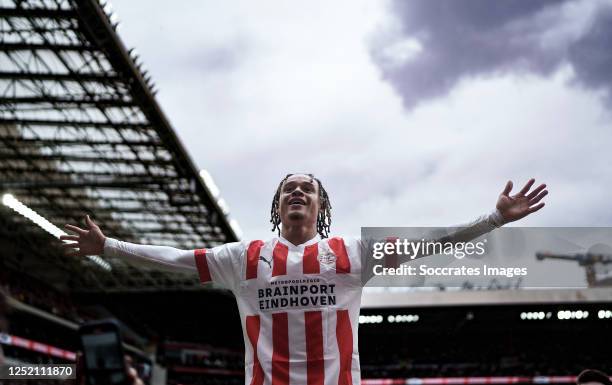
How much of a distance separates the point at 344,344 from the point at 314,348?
148mm

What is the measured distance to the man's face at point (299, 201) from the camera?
11.7 ft

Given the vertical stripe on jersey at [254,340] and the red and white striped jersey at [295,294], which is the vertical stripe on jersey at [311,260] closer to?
the red and white striped jersey at [295,294]

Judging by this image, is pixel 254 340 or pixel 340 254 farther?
pixel 340 254

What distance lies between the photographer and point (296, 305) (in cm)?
327

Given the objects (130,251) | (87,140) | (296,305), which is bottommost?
(296,305)

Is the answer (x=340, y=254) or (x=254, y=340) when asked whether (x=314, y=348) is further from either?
(x=340, y=254)

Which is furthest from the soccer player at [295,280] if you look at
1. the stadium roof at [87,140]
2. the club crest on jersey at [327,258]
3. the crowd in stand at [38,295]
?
the crowd in stand at [38,295]

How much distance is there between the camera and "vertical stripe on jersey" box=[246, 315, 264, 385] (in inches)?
126

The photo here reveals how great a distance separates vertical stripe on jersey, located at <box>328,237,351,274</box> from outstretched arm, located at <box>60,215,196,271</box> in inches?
29.0

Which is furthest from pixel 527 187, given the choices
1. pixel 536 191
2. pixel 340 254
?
pixel 340 254

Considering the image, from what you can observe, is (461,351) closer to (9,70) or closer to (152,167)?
(152,167)

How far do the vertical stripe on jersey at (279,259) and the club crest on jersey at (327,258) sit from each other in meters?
0.18

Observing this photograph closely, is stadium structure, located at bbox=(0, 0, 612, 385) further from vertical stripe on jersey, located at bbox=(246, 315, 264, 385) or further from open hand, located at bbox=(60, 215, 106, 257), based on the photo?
vertical stripe on jersey, located at bbox=(246, 315, 264, 385)

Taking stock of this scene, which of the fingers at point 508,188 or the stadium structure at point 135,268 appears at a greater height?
the stadium structure at point 135,268
